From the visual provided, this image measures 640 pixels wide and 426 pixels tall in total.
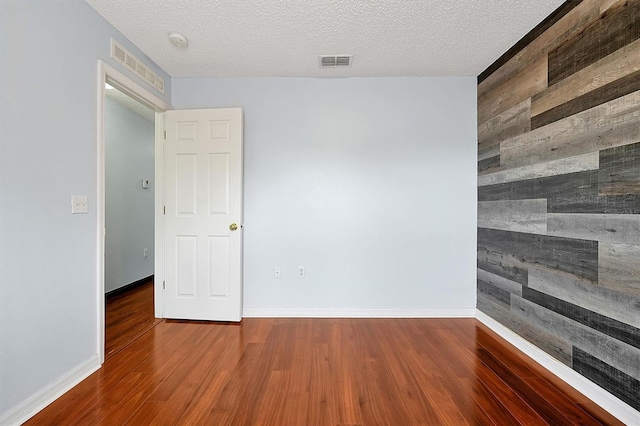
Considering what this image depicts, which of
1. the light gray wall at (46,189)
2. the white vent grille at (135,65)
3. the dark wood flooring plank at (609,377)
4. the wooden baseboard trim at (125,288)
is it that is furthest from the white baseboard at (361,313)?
the white vent grille at (135,65)

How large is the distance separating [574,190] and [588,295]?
2.20 feet

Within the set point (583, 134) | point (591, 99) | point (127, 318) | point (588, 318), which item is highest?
point (591, 99)

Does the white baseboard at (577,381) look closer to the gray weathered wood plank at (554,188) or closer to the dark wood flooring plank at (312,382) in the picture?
the dark wood flooring plank at (312,382)

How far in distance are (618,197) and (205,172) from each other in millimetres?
3159

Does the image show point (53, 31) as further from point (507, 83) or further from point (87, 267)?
point (507, 83)

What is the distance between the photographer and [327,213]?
124 inches

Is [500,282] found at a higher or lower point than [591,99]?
lower

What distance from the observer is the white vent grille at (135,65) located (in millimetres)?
2311

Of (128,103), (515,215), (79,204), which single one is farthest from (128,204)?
(515,215)

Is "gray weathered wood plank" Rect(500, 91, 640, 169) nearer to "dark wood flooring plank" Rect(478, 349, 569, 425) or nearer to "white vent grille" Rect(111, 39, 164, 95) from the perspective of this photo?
"dark wood flooring plank" Rect(478, 349, 569, 425)

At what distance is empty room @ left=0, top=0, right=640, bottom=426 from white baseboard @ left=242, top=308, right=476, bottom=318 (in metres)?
0.02

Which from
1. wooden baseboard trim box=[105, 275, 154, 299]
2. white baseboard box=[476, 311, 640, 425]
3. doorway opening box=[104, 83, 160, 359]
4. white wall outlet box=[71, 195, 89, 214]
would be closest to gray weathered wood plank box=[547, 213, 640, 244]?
white baseboard box=[476, 311, 640, 425]

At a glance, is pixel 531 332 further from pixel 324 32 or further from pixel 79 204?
pixel 79 204

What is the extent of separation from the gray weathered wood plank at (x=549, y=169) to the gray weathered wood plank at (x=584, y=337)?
100 cm
